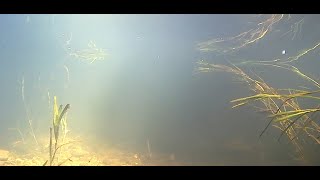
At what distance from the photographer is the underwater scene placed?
5617 mm

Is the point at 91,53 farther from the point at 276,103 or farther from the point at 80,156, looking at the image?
the point at 276,103

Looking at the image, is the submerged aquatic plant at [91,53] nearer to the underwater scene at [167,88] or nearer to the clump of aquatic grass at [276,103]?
the underwater scene at [167,88]

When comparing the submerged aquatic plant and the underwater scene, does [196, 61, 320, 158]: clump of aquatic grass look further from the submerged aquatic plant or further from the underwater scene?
the submerged aquatic plant

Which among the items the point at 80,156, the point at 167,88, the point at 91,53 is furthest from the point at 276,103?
the point at 91,53

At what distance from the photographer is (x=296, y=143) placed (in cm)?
520

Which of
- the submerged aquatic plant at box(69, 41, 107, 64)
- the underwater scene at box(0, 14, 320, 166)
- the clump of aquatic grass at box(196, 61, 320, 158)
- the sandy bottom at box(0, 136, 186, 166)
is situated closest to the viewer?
the clump of aquatic grass at box(196, 61, 320, 158)

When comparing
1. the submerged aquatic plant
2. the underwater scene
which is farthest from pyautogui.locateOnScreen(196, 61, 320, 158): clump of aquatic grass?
the submerged aquatic plant

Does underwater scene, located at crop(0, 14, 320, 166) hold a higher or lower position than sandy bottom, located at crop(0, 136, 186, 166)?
higher

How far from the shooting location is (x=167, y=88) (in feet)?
24.2

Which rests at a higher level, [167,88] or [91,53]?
[91,53]

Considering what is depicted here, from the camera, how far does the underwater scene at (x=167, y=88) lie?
18.4 feet

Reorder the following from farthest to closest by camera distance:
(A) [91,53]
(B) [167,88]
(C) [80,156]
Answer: (A) [91,53] < (B) [167,88] < (C) [80,156]
